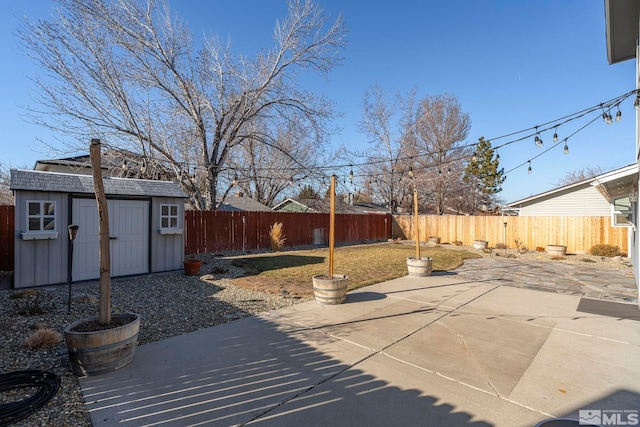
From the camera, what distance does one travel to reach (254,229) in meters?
14.5

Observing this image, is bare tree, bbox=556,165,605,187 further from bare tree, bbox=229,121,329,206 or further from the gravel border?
the gravel border

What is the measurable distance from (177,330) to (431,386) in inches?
127

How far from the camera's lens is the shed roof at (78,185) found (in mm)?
6245

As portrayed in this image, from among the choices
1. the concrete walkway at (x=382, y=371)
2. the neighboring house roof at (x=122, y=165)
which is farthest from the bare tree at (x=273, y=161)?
the concrete walkway at (x=382, y=371)

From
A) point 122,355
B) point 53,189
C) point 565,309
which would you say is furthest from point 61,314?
point 565,309

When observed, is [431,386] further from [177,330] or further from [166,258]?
[166,258]

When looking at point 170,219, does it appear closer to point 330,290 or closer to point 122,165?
point 330,290

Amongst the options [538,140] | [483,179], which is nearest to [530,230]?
[538,140]

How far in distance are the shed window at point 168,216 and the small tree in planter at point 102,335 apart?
207 inches

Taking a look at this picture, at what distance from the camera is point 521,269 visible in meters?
10.0

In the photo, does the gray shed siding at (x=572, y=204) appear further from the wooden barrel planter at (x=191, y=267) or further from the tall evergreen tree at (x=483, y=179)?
the wooden barrel planter at (x=191, y=267)

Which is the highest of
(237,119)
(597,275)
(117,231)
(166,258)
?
(237,119)

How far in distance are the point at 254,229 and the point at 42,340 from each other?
1096cm

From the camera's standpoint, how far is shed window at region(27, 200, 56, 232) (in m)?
6.22
